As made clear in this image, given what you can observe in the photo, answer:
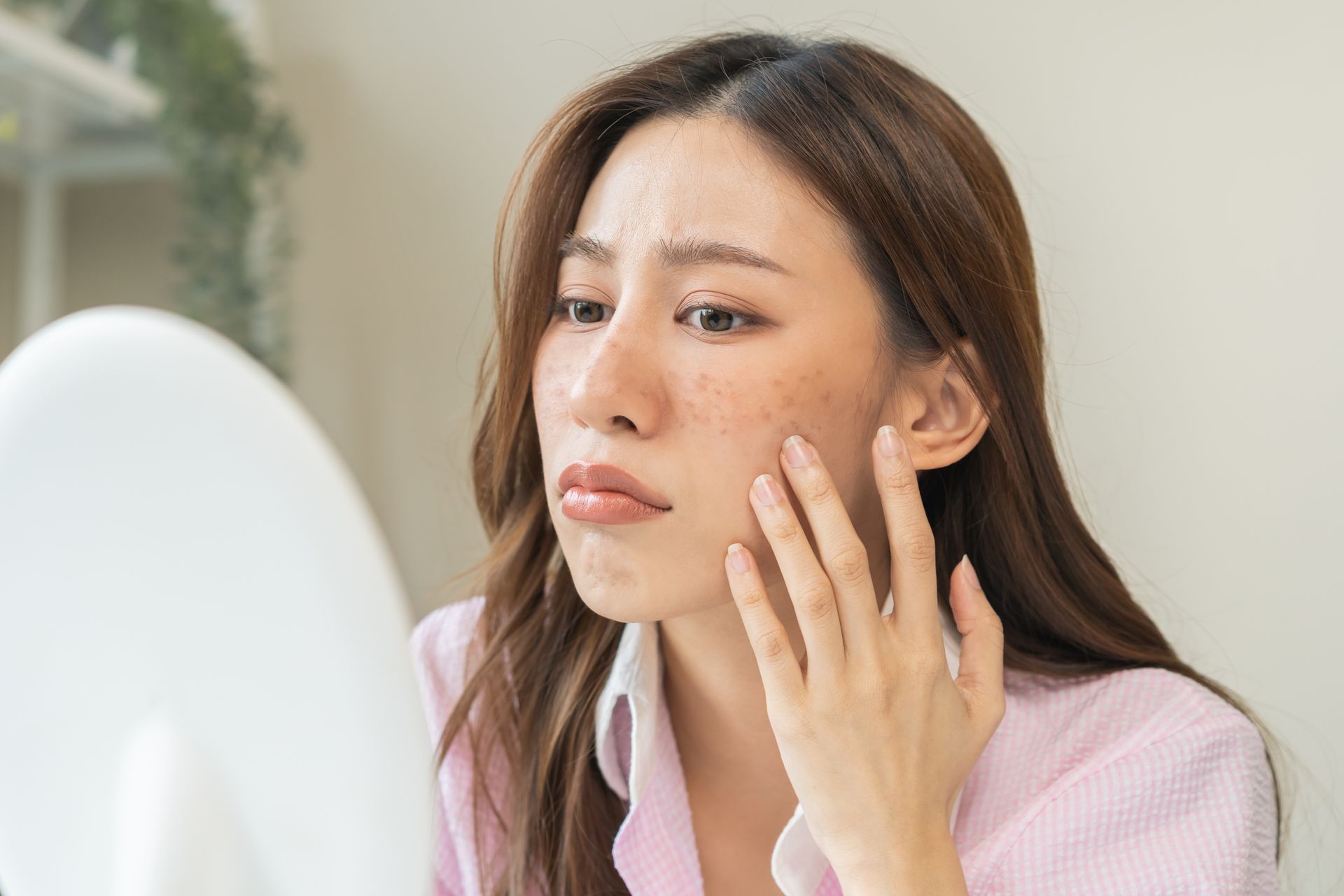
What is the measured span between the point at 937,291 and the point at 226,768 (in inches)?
30.1

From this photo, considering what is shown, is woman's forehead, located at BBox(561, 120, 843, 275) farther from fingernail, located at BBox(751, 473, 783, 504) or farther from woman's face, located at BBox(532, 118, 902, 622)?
fingernail, located at BBox(751, 473, 783, 504)

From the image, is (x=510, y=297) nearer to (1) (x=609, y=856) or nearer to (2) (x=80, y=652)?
(1) (x=609, y=856)

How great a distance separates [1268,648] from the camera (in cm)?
157

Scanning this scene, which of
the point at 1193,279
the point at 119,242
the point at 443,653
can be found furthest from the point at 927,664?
the point at 119,242

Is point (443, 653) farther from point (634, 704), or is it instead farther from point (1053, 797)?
point (1053, 797)

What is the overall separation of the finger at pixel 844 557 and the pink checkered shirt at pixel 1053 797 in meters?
0.16

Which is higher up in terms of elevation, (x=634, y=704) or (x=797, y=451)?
(x=797, y=451)

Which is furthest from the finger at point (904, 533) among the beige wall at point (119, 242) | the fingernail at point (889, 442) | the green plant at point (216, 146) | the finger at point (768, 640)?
the beige wall at point (119, 242)

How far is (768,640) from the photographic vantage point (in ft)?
2.94

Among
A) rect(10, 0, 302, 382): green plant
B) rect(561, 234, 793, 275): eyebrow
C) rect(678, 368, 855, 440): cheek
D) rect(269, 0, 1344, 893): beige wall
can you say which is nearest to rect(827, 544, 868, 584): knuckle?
rect(678, 368, 855, 440): cheek

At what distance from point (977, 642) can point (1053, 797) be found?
0.48ft

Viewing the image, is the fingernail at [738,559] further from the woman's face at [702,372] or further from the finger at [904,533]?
the finger at [904,533]

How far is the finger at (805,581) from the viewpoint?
2.95 ft

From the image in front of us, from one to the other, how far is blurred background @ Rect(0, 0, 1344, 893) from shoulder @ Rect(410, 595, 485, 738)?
0.23 meters
